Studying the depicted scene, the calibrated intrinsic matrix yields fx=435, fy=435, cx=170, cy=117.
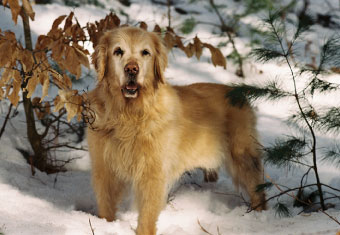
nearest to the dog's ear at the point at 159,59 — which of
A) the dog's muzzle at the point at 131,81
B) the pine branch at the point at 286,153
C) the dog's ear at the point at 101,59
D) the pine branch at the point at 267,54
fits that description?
the dog's muzzle at the point at 131,81

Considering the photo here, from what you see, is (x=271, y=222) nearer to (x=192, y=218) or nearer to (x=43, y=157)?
(x=192, y=218)

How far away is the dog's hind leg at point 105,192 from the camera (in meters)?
3.52

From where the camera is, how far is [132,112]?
11.1ft

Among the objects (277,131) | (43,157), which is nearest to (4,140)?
(43,157)

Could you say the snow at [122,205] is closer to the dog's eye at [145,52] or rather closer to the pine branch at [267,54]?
the pine branch at [267,54]

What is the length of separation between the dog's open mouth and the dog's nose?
0.10m

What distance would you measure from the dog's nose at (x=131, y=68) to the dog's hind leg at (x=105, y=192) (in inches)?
34.6

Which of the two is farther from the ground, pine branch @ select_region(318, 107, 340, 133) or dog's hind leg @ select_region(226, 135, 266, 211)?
pine branch @ select_region(318, 107, 340, 133)

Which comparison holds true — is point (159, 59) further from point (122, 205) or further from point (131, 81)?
point (122, 205)

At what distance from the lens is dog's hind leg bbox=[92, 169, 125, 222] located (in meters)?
3.52

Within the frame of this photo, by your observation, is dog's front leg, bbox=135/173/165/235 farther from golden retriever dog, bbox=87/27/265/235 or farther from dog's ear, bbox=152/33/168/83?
dog's ear, bbox=152/33/168/83

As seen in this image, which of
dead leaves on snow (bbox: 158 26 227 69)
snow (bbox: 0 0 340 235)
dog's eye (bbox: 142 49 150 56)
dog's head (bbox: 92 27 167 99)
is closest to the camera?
snow (bbox: 0 0 340 235)

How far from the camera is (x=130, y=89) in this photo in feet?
10.6

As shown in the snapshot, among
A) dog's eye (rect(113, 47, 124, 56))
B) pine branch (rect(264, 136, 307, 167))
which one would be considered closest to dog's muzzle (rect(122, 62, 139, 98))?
dog's eye (rect(113, 47, 124, 56))
